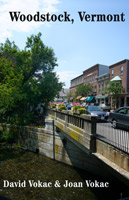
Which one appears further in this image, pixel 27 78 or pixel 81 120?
pixel 27 78

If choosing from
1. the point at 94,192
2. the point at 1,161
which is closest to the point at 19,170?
the point at 1,161

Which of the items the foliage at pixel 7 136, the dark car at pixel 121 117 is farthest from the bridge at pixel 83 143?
the dark car at pixel 121 117

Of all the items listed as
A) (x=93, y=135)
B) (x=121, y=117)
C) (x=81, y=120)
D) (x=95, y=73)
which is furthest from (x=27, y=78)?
(x=95, y=73)

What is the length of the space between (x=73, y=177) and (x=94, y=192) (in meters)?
1.89

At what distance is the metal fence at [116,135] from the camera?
13.7 feet

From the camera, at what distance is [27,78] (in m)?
19.5

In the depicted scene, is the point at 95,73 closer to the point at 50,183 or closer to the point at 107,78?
the point at 107,78

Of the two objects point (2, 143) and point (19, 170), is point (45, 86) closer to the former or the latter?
point (2, 143)

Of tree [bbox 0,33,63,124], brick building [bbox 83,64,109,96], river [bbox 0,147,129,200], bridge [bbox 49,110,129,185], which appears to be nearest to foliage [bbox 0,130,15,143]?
tree [bbox 0,33,63,124]

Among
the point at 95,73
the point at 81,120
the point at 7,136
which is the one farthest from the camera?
the point at 95,73

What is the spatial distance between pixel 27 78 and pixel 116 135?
16.7 meters

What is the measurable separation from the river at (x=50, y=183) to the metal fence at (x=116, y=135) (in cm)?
344

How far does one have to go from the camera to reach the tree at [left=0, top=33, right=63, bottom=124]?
17.3 meters

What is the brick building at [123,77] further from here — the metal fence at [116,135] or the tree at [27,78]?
the metal fence at [116,135]
